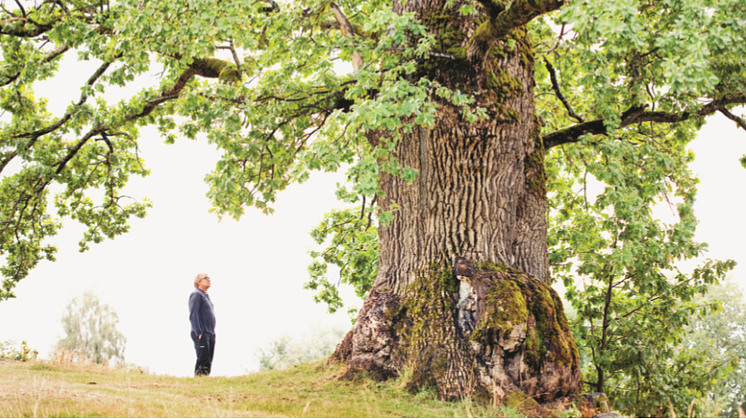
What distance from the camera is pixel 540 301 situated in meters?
7.05

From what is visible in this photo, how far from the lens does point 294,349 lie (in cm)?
2627

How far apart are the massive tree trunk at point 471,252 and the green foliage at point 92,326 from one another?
80.6ft

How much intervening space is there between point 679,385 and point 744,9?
23.1 feet

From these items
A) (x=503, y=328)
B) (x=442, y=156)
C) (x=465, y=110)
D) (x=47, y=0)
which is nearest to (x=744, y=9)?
(x=465, y=110)

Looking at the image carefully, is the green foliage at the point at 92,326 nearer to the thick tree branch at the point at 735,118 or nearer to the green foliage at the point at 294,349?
the green foliage at the point at 294,349

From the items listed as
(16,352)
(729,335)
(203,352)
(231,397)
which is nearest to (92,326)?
(16,352)

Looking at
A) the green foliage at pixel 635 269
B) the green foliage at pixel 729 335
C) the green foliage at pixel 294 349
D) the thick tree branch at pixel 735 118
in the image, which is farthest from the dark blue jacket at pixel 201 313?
the green foliage at pixel 729 335

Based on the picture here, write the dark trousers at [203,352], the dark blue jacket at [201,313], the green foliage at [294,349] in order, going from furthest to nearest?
the green foliage at [294,349]
the dark trousers at [203,352]
the dark blue jacket at [201,313]

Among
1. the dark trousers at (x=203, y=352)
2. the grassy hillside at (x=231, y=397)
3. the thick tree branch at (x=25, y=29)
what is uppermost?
the thick tree branch at (x=25, y=29)

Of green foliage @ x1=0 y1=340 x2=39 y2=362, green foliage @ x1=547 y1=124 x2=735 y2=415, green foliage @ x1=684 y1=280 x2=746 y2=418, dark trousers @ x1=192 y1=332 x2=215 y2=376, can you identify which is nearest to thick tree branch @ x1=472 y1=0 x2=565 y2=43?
green foliage @ x1=547 y1=124 x2=735 y2=415

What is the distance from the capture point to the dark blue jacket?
9617 mm

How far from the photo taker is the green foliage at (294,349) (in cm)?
2571

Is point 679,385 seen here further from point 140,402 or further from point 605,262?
point 140,402

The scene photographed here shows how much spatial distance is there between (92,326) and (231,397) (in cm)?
2607
